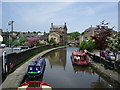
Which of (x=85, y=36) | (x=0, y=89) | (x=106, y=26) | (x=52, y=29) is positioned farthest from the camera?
(x=52, y=29)

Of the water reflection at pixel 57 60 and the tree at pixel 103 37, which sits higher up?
the tree at pixel 103 37

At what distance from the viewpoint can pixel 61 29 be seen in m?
102

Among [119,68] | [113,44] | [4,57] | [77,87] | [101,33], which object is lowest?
[77,87]

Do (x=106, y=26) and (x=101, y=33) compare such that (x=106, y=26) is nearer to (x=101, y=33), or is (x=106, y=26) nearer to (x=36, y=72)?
(x=101, y=33)

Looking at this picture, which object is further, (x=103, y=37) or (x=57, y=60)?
(x=57, y=60)

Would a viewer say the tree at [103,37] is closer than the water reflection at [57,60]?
Yes

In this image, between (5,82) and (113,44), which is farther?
(113,44)

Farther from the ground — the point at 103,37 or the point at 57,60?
the point at 103,37

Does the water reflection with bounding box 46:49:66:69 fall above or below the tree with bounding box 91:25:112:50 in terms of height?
below

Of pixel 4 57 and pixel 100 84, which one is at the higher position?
pixel 4 57

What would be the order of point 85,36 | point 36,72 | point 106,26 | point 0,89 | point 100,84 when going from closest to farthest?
point 0,89
point 100,84
point 36,72
point 106,26
point 85,36

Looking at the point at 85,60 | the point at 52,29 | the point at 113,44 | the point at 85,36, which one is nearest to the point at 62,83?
the point at 113,44

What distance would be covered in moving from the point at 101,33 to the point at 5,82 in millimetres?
15007

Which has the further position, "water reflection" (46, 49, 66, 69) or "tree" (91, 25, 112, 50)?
"water reflection" (46, 49, 66, 69)
